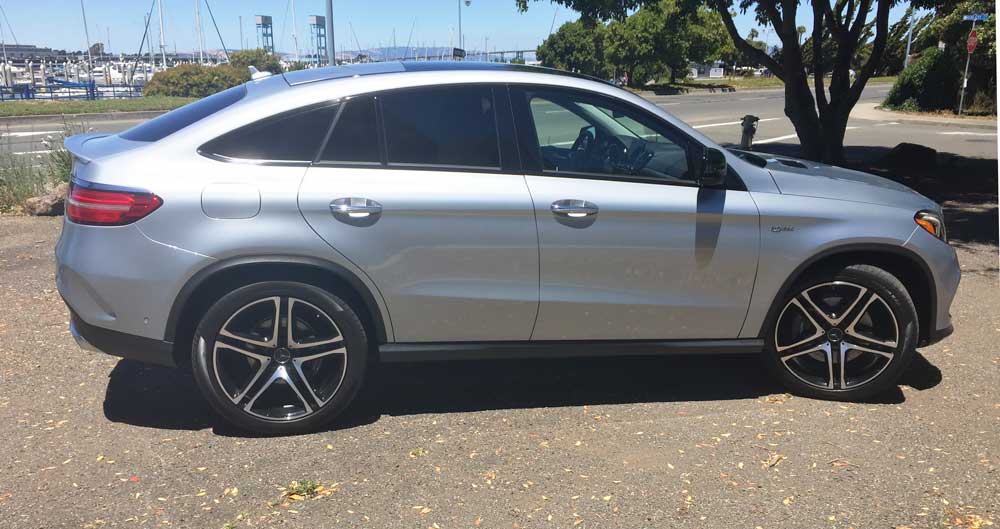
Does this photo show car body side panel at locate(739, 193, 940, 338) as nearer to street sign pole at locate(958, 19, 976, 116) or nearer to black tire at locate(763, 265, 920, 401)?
black tire at locate(763, 265, 920, 401)

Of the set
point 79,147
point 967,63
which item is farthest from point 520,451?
point 967,63

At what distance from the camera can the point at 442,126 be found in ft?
13.4

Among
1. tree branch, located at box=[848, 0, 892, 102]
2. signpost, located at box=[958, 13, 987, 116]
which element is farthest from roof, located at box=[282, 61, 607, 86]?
signpost, located at box=[958, 13, 987, 116]

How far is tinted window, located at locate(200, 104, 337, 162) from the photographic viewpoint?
3.88 metres

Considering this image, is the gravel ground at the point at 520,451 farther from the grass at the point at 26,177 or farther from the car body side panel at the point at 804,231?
the grass at the point at 26,177

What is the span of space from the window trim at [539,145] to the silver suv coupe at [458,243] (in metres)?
0.01

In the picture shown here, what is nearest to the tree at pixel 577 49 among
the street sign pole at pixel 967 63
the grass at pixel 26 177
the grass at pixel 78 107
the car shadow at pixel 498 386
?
→ the street sign pole at pixel 967 63

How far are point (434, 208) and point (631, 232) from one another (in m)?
0.99

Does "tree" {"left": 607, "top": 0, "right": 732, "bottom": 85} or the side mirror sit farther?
"tree" {"left": 607, "top": 0, "right": 732, "bottom": 85}

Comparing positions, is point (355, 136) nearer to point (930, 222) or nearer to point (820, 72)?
point (930, 222)

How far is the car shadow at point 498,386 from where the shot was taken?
4.39m

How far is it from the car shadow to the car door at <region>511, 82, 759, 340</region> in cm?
51

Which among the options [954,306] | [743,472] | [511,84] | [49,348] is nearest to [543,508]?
[743,472]

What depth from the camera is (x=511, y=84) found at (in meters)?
4.19
